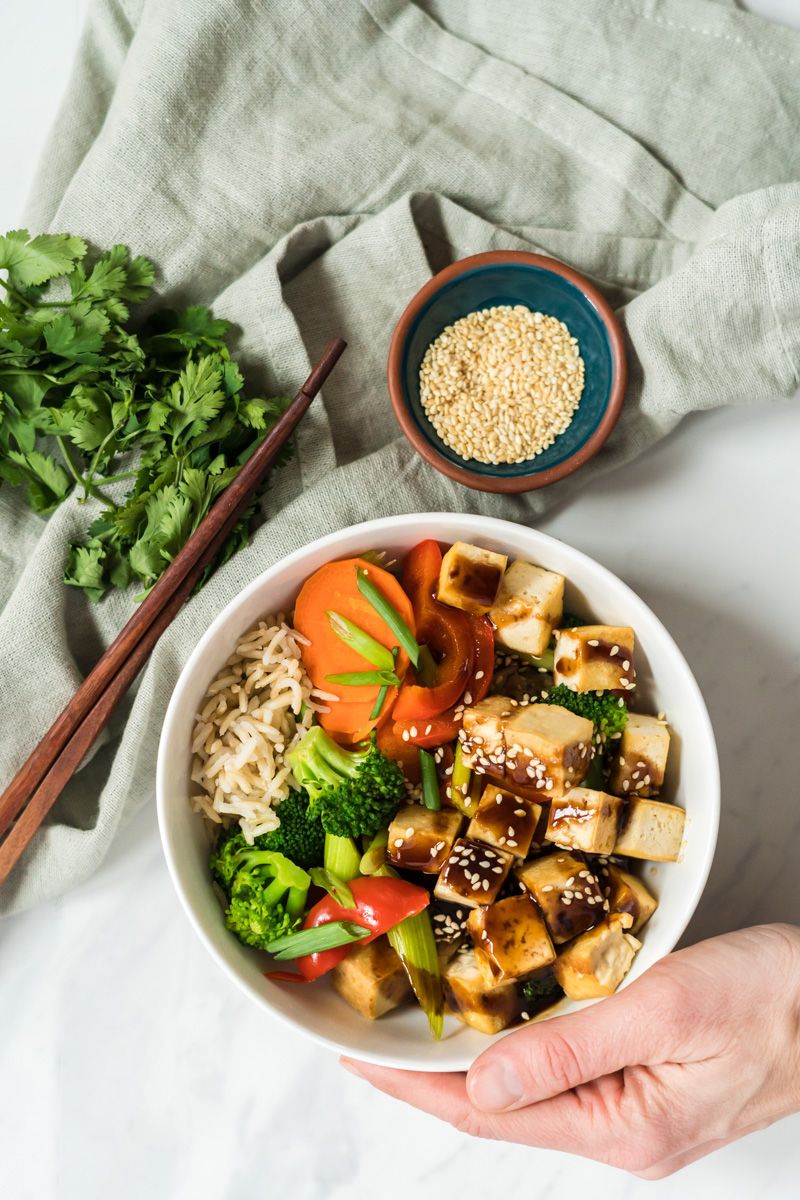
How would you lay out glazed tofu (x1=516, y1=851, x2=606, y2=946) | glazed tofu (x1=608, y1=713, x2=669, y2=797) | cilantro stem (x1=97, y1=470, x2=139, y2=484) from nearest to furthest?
glazed tofu (x1=516, y1=851, x2=606, y2=946) < glazed tofu (x1=608, y1=713, x2=669, y2=797) < cilantro stem (x1=97, y1=470, x2=139, y2=484)

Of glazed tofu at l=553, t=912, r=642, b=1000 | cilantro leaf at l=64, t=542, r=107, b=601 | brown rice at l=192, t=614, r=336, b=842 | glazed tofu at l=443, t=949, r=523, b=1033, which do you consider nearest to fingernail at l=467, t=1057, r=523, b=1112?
glazed tofu at l=443, t=949, r=523, b=1033

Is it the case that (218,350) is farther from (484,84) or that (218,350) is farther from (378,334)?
(484,84)

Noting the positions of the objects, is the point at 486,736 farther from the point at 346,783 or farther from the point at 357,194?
the point at 357,194

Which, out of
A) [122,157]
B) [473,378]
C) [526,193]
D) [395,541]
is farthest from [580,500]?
[122,157]

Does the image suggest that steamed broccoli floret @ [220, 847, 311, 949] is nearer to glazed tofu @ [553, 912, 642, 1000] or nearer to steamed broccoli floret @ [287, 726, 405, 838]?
steamed broccoli floret @ [287, 726, 405, 838]

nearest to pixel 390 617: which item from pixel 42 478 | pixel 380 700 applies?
pixel 380 700

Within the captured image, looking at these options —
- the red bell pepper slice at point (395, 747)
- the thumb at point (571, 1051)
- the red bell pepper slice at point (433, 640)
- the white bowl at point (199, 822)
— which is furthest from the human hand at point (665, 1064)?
the red bell pepper slice at point (433, 640)

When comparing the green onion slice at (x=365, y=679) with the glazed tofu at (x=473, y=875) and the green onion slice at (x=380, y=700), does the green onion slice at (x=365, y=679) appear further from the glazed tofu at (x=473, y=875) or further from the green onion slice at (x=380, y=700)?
the glazed tofu at (x=473, y=875)
